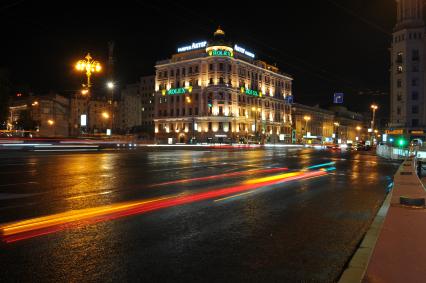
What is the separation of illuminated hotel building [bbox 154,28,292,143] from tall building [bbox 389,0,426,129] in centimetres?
2850

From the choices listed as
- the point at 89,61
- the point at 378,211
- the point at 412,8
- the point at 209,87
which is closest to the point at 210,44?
the point at 209,87

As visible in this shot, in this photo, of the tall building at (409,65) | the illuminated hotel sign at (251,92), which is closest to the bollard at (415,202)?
the tall building at (409,65)

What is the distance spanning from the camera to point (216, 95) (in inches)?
3647

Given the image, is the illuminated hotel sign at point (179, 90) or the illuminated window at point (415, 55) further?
the illuminated hotel sign at point (179, 90)

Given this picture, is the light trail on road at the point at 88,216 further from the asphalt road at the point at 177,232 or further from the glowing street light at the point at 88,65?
the glowing street light at the point at 88,65

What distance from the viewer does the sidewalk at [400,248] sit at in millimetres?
4355

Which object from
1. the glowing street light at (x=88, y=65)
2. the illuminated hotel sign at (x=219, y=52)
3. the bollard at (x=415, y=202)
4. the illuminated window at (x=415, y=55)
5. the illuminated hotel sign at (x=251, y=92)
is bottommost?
the bollard at (x=415, y=202)

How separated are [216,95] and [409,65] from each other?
42.5 m

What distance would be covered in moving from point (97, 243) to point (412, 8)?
247 ft

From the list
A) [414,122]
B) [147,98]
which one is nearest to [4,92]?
[414,122]

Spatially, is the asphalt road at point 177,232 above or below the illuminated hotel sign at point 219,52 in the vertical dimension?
below

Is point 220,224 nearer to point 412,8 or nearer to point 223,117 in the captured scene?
point 412,8

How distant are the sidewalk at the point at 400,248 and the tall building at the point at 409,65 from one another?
67.3 meters

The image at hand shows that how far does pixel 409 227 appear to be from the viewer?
674 cm
